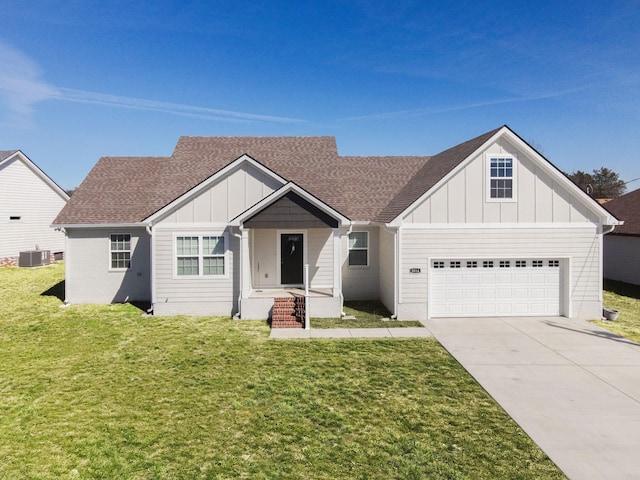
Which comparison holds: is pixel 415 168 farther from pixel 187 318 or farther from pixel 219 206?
pixel 187 318

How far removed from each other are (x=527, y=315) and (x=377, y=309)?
18.0 feet

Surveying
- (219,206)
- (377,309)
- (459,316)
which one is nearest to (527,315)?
(459,316)

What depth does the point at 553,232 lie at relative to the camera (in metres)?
14.3

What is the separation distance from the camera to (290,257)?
1633cm

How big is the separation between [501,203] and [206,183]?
10.8 metres

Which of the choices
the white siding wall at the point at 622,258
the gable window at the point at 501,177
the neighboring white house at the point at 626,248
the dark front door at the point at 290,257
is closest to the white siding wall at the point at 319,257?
the dark front door at the point at 290,257

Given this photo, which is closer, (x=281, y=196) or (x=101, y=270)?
(x=281, y=196)

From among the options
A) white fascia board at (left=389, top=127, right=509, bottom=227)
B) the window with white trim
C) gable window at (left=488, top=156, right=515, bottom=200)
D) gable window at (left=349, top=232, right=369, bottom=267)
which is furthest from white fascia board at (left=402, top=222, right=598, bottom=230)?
the window with white trim

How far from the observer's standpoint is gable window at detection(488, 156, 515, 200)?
Result: 46.1ft

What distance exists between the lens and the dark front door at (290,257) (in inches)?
641

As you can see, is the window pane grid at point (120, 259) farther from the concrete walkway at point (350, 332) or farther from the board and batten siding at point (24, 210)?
the board and batten siding at point (24, 210)

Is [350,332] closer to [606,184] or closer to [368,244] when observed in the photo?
[368,244]

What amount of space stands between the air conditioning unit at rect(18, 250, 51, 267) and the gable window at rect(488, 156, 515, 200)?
29.0m

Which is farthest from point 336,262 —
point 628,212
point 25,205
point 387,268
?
point 25,205
